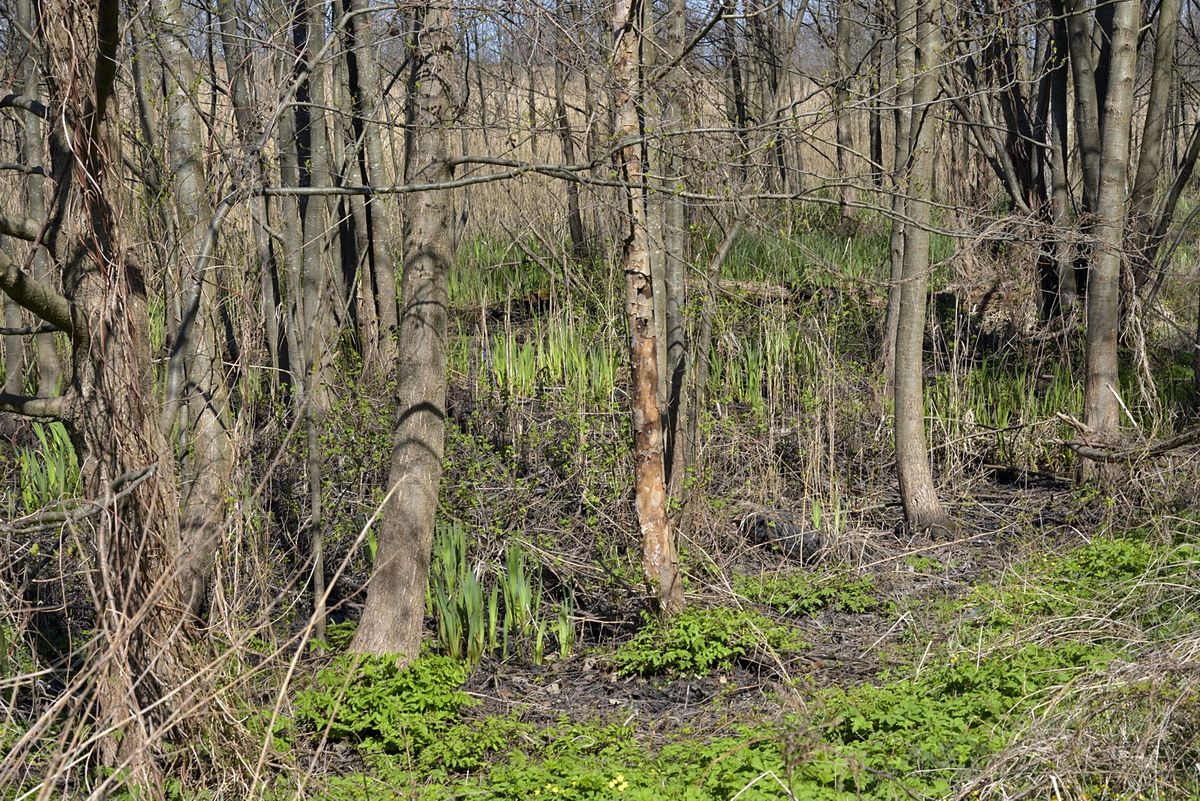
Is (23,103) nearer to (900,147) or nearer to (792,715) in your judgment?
(792,715)

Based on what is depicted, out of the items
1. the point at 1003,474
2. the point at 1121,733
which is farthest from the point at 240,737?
the point at 1003,474

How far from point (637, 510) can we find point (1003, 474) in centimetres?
381

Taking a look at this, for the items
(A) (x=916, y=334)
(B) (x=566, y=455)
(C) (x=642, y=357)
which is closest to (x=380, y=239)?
(B) (x=566, y=455)

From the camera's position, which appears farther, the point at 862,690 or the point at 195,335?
the point at 195,335

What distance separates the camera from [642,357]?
233 inches

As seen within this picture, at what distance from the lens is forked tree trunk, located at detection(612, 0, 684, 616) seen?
5.62 meters

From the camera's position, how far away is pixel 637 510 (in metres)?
6.01

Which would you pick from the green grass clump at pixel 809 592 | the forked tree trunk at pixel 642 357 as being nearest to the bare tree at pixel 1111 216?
the green grass clump at pixel 809 592

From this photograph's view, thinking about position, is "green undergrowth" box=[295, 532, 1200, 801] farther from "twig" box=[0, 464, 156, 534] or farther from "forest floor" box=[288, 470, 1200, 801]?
"twig" box=[0, 464, 156, 534]

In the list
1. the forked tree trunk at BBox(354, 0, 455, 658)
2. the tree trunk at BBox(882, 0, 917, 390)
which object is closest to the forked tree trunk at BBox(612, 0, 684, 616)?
the forked tree trunk at BBox(354, 0, 455, 658)

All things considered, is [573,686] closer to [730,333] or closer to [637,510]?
[637,510]

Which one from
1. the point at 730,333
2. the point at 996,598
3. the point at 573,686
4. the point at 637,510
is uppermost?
the point at 730,333

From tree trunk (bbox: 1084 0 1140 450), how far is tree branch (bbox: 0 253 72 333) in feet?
20.6

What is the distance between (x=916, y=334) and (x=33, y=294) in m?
5.21
